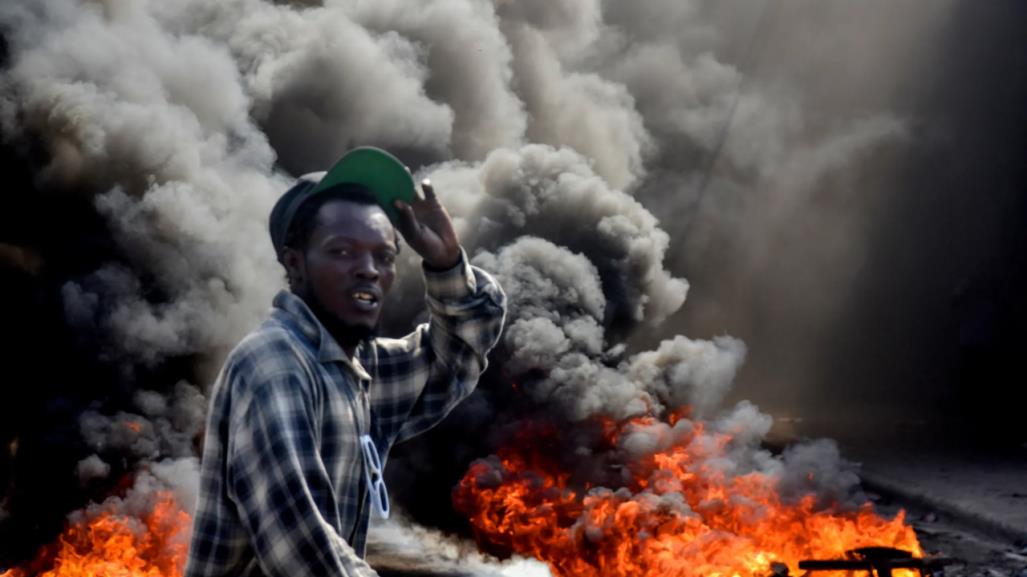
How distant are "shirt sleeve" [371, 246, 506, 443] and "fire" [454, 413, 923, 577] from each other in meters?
7.51

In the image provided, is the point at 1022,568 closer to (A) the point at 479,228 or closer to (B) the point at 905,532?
(B) the point at 905,532

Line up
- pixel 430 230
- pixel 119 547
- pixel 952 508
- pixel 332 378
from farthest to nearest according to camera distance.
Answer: pixel 119 547, pixel 952 508, pixel 430 230, pixel 332 378

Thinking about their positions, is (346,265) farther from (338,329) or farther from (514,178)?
(514,178)

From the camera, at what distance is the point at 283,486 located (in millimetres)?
1809

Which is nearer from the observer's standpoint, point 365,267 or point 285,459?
point 285,459

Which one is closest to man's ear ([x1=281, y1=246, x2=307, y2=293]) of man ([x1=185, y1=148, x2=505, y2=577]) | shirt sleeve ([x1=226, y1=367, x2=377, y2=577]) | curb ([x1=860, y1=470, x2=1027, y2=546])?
man ([x1=185, y1=148, x2=505, y2=577])

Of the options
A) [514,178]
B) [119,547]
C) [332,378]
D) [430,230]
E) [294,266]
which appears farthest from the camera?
[514,178]

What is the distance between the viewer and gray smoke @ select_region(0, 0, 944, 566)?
14.7m

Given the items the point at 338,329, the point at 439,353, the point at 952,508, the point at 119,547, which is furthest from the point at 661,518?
the point at 338,329

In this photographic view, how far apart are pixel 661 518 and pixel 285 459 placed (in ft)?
31.6

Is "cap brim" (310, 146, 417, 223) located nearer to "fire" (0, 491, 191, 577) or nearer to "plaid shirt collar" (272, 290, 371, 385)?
"plaid shirt collar" (272, 290, 371, 385)

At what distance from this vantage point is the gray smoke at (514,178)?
14727 mm


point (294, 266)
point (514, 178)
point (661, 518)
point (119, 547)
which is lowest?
point (294, 266)

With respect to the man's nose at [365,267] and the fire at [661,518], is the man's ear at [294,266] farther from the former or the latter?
the fire at [661,518]
